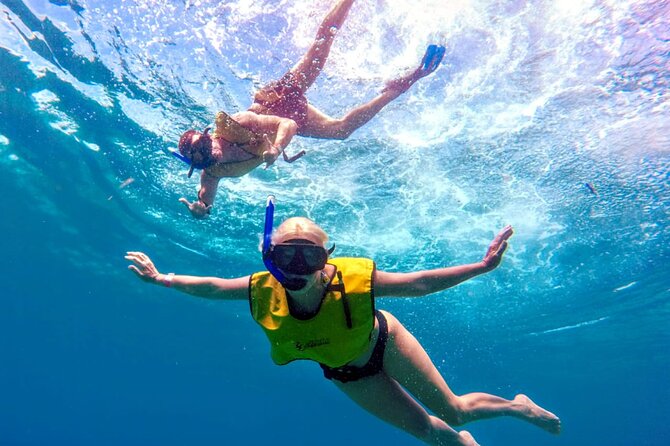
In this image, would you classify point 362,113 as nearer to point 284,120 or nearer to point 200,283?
point 284,120

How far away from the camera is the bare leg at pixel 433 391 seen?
194 inches

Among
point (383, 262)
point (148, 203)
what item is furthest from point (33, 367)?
point (383, 262)

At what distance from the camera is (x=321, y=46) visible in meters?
7.24

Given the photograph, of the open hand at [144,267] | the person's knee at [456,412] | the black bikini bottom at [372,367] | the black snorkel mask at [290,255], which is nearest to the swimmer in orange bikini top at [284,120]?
the open hand at [144,267]

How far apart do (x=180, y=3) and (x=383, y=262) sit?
1690cm

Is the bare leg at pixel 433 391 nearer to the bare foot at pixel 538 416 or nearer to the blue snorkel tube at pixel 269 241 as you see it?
the bare foot at pixel 538 416

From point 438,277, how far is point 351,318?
3.19 feet

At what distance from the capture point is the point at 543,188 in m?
13.9

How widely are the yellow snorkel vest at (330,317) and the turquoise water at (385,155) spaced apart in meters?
5.70

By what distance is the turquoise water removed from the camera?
8195 mm

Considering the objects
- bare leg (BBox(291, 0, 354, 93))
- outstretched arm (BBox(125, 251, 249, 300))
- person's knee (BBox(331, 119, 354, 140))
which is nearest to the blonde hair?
outstretched arm (BBox(125, 251, 249, 300))

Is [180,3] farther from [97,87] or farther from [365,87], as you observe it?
[97,87]

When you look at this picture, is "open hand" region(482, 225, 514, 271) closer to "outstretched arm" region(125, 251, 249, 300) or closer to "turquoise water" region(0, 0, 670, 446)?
"outstretched arm" region(125, 251, 249, 300)

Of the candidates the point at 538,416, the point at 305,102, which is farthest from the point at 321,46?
the point at 538,416
